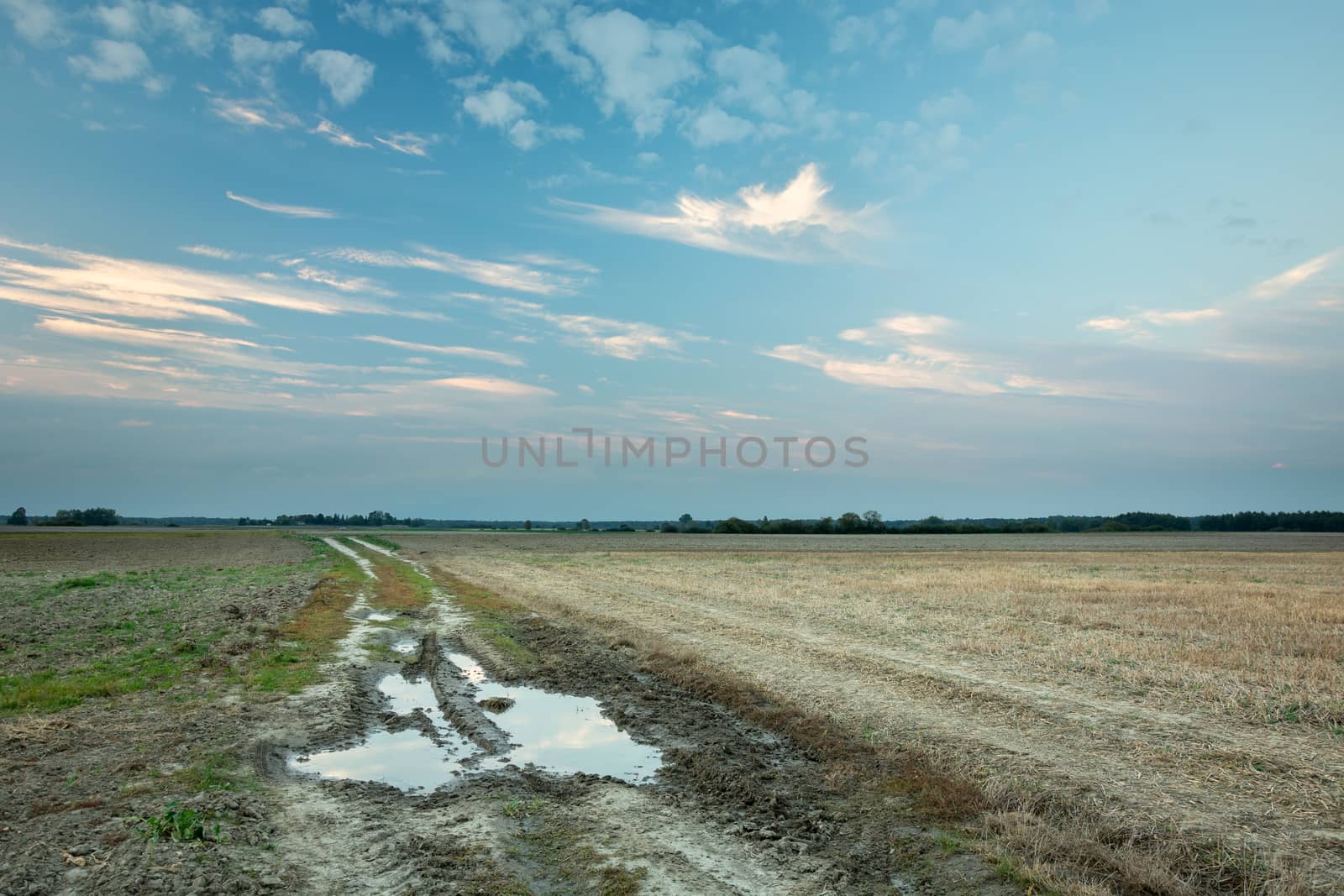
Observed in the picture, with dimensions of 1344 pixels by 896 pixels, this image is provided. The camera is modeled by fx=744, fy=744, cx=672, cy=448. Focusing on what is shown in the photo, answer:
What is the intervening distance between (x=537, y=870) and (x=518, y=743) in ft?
12.7

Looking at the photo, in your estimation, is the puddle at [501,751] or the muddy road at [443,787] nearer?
the muddy road at [443,787]

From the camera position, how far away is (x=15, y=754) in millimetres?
8367

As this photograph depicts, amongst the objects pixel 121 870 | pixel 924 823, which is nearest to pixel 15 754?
pixel 121 870

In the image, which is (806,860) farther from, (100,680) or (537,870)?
(100,680)

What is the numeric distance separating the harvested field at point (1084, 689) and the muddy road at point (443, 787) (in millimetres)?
1101

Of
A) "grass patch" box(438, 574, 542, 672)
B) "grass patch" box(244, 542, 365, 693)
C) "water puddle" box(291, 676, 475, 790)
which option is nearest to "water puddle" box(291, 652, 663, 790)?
"water puddle" box(291, 676, 475, 790)

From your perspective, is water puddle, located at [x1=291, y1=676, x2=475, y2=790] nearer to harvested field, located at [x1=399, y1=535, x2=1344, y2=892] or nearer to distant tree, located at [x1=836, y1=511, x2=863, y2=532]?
harvested field, located at [x1=399, y1=535, x2=1344, y2=892]

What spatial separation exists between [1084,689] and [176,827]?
40.3 ft

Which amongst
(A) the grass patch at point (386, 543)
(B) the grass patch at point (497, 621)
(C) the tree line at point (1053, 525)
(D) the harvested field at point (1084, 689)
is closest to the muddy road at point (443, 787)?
(B) the grass patch at point (497, 621)

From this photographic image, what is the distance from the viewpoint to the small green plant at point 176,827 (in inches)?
241

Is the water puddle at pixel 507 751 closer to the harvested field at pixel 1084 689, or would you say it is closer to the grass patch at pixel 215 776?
the grass patch at pixel 215 776

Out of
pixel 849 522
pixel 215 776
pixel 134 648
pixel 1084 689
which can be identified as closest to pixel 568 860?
pixel 215 776

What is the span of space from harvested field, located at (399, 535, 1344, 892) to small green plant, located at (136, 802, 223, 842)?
683 cm

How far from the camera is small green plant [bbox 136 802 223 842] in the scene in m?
6.13
